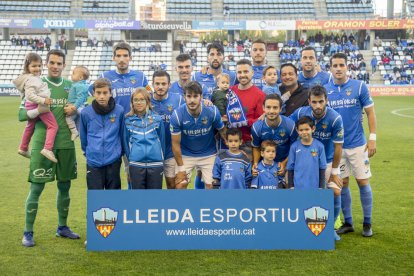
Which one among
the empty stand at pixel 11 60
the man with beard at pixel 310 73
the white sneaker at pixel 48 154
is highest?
the empty stand at pixel 11 60

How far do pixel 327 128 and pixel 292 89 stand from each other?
697mm

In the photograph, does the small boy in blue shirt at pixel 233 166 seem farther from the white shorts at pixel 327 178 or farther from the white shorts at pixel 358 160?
the white shorts at pixel 358 160

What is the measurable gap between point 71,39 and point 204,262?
41.1m

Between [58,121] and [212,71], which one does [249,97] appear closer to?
[212,71]

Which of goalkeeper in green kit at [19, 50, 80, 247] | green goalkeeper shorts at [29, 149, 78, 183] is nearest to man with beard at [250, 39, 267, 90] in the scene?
goalkeeper in green kit at [19, 50, 80, 247]

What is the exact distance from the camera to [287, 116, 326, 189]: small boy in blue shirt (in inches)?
250

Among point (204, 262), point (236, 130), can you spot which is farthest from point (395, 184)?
point (204, 262)

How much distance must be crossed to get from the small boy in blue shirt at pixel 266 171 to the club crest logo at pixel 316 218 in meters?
0.69

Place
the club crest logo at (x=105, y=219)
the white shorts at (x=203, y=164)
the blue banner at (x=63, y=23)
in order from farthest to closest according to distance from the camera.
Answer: the blue banner at (x=63, y=23)
the white shorts at (x=203, y=164)
the club crest logo at (x=105, y=219)

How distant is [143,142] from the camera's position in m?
6.34

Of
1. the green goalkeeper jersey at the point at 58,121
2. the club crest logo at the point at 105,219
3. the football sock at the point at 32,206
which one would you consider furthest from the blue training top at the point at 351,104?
the football sock at the point at 32,206

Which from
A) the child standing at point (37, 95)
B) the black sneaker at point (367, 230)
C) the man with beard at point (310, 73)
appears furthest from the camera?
the man with beard at point (310, 73)

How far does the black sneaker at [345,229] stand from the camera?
6895mm

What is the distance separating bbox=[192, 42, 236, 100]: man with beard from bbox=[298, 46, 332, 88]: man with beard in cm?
88
